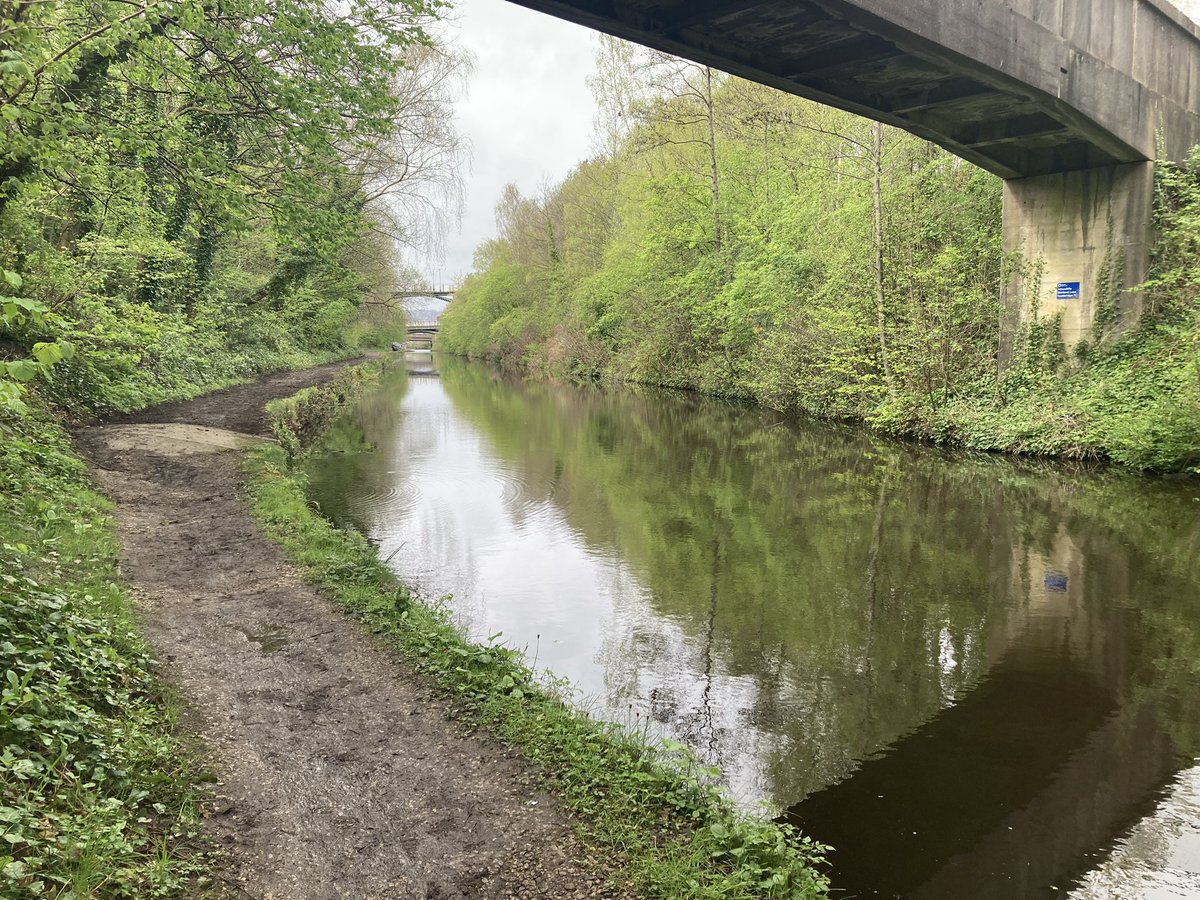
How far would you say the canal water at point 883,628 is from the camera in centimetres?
464

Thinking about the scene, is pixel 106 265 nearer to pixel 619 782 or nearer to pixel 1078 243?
pixel 619 782

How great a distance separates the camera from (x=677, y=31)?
9.62m

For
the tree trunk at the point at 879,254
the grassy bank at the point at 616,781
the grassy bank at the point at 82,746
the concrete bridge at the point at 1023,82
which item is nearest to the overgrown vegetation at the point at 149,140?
the grassy bank at the point at 82,746

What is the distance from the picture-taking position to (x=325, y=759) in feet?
15.2

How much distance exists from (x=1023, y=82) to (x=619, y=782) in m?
12.3

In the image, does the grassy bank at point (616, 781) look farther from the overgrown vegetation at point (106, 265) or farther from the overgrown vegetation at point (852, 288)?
the overgrown vegetation at point (852, 288)

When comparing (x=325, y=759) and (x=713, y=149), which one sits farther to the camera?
(x=713, y=149)

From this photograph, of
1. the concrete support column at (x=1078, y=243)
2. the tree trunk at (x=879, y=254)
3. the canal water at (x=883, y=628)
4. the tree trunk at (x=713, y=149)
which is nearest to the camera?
the canal water at (x=883, y=628)

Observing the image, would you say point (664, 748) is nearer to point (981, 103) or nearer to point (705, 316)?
point (981, 103)

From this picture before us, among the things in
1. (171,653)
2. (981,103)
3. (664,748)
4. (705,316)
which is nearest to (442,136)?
(705,316)

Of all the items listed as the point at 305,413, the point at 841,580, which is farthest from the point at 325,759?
the point at 305,413

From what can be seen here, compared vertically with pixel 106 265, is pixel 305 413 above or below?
below

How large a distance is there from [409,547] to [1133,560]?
30.8ft

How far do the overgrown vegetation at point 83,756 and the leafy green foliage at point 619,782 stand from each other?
184cm
